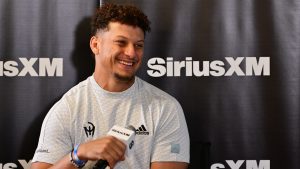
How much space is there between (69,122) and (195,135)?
0.71 metres

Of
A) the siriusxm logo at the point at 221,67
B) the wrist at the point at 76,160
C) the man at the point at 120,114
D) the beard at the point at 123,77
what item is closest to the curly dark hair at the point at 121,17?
the man at the point at 120,114

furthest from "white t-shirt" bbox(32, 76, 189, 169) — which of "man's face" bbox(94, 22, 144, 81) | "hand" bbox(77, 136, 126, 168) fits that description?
"hand" bbox(77, 136, 126, 168)

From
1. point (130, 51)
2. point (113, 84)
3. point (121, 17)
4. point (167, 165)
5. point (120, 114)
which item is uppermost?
point (121, 17)

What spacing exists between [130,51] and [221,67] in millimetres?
588

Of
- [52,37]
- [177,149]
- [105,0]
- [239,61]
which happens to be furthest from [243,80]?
[52,37]

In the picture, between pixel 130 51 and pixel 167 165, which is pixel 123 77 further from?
pixel 167 165

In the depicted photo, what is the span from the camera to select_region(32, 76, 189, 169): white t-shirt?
77.9 inches

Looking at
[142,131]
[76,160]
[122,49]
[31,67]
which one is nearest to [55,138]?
[76,160]

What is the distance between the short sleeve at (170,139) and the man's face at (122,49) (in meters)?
0.23

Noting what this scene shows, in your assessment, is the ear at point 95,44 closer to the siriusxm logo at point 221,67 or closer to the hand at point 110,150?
the siriusxm logo at point 221,67

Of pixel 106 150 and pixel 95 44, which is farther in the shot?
pixel 95 44

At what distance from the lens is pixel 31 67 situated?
2.41 meters

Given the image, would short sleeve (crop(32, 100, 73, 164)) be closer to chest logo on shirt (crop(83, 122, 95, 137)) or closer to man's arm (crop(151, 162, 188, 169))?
chest logo on shirt (crop(83, 122, 95, 137))

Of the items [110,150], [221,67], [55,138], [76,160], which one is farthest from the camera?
[221,67]
